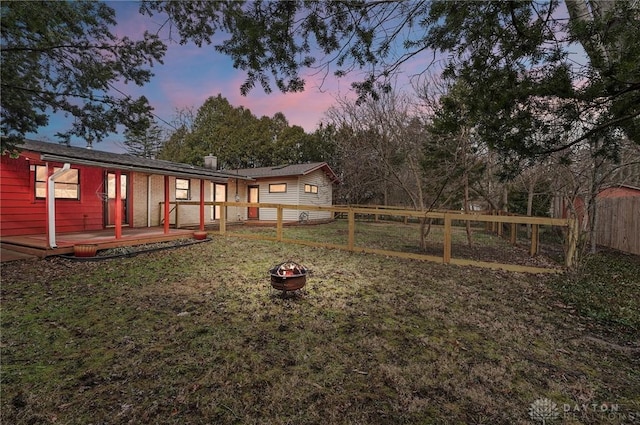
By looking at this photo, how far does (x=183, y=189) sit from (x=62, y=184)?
4.67m

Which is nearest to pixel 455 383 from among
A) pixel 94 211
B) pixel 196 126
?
pixel 94 211

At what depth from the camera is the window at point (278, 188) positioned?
16.8 meters

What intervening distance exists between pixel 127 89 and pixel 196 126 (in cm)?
2787

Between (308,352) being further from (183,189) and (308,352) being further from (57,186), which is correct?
(183,189)

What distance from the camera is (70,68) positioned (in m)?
4.46

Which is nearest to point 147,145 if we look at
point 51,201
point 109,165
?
point 109,165

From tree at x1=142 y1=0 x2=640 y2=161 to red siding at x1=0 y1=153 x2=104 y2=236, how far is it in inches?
301

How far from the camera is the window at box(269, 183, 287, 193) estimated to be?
55.1 feet

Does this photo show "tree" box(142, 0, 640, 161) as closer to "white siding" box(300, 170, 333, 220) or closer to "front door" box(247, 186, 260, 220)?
"white siding" box(300, 170, 333, 220)

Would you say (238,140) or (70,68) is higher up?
(238,140)

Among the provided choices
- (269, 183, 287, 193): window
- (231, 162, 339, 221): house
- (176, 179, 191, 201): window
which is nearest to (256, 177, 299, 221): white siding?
(231, 162, 339, 221): house

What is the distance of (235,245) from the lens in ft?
29.6

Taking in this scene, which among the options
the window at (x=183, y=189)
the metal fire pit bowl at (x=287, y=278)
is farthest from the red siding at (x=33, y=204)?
the metal fire pit bowl at (x=287, y=278)

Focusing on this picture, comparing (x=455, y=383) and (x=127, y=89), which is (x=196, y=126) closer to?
(x=127, y=89)
